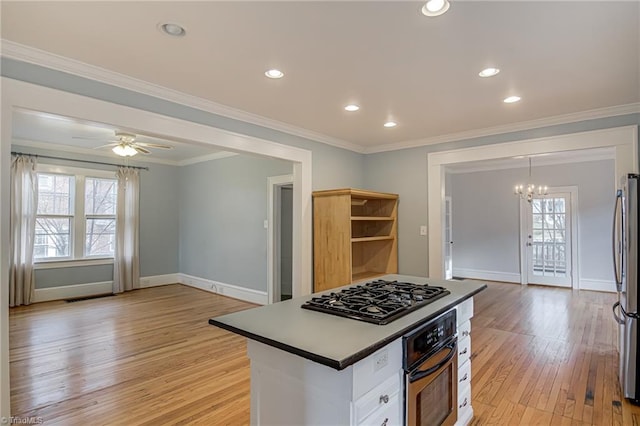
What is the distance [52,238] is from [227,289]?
10.4ft

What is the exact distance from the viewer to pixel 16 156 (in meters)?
5.28

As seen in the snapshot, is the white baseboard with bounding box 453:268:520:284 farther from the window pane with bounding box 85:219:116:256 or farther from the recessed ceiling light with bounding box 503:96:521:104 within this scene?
the window pane with bounding box 85:219:116:256

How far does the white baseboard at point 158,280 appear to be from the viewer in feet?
22.3

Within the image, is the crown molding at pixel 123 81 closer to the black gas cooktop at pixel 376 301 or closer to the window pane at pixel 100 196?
the black gas cooktop at pixel 376 301

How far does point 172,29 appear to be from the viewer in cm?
197

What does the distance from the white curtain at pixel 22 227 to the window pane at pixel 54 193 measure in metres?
0.33

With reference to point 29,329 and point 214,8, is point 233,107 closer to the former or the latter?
point 214,8

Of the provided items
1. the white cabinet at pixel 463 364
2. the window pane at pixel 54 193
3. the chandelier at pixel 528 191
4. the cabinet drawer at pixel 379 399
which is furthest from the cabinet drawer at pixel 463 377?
the window pane at pixel 54 193

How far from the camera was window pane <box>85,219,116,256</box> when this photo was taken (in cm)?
627

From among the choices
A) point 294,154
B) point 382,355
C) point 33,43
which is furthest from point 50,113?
point 382,355

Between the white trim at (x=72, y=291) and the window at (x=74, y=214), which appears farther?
the window at (x=74, y=214)

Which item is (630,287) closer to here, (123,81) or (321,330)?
(321,330)

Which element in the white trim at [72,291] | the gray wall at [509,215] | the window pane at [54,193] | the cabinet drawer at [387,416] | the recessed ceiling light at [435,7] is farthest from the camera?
the gray wall at [509,215]

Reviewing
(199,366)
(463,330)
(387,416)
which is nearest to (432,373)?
(387,416)
